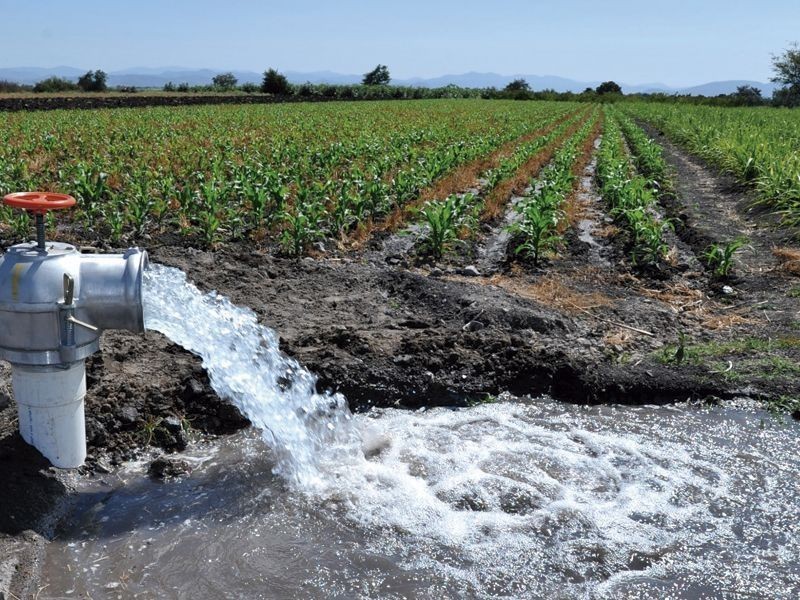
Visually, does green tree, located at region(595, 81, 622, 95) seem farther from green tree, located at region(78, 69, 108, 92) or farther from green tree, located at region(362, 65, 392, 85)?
green tree, located at region(78, 69, 108, 92)

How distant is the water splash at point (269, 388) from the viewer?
4.22 m

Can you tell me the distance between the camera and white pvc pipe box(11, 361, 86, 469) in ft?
10.6

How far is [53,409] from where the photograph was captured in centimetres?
333

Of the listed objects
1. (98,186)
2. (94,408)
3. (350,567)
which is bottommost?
(350,567)

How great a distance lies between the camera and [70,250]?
129 inches

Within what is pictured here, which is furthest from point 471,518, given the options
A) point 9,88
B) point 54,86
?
point 54,86

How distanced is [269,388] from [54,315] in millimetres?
1657

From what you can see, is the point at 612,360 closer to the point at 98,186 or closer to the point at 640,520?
the point at 640,520

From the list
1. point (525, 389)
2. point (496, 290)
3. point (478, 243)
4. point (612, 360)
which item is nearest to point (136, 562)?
point (525, 389)

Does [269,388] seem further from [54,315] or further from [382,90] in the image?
[382,90]

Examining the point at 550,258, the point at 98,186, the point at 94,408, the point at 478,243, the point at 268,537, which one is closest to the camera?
the point at 268,537

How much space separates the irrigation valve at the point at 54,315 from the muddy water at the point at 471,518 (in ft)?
1.90

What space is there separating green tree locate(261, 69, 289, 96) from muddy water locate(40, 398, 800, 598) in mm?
56524

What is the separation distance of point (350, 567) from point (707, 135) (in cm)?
2127
